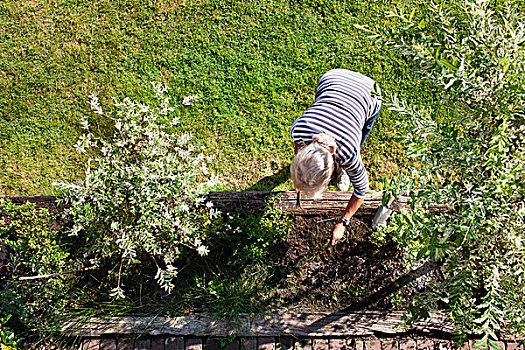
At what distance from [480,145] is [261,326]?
233 centimetres

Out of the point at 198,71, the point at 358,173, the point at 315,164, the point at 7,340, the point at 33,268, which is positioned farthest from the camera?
the point at 198,71

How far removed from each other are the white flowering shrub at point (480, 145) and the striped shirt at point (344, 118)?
0.39m

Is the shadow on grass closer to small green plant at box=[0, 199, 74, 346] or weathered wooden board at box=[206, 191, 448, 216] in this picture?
weathered wooden board at box=[206, 191, 448, 216]

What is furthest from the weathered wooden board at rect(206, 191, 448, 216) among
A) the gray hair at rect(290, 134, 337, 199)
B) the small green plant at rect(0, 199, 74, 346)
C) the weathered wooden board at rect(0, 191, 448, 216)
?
the small green plant at rect(0, 199, 74, 346)

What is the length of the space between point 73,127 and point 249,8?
2.54 meters

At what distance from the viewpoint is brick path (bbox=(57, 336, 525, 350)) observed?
3270 mm

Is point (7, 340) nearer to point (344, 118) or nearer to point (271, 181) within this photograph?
point (271, 181)

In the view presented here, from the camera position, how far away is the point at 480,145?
2.29 m

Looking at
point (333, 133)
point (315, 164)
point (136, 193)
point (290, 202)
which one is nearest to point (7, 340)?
point (136, 193)

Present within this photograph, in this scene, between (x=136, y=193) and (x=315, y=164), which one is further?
(x=136, y=193)

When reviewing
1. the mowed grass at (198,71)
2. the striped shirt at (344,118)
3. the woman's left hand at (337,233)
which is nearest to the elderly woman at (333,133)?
the striped shirt at (344,118)

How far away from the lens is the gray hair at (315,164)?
2.41 m

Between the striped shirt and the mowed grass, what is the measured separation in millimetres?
1227

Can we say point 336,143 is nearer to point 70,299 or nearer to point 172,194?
point 172,194
